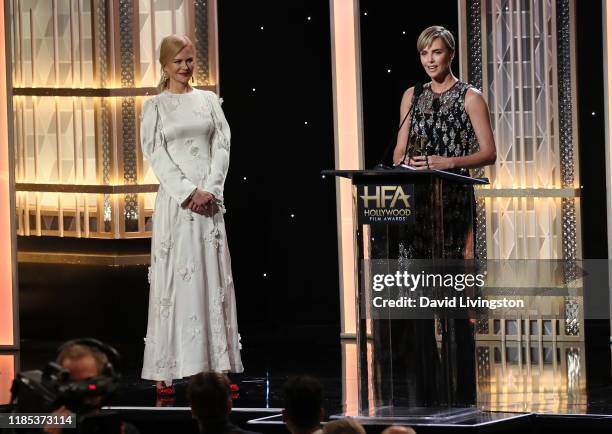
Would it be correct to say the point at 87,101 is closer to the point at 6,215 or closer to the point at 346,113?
the point at 6,215

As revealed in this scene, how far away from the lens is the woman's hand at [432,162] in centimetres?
519

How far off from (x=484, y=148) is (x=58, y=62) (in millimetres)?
3774

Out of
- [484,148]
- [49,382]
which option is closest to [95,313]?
[484,148]

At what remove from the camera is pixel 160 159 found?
19.5ft

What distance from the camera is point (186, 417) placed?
5582 mm

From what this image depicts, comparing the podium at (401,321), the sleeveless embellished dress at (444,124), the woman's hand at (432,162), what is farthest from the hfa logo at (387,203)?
the sleeveless embellished dress at (444,124)

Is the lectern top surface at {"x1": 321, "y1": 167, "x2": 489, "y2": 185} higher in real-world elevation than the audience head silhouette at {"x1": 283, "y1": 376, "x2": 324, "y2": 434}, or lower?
higher

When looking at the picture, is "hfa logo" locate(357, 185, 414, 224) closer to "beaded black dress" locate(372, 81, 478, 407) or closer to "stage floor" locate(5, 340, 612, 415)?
"beaded black dress" locate(372, 81, 478, 407)

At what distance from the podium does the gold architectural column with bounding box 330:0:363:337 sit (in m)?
3.22

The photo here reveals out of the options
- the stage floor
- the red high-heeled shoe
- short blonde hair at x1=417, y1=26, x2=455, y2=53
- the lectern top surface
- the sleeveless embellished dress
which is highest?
short blonde hair at x1=417, y1=26, x2=455, y2=53

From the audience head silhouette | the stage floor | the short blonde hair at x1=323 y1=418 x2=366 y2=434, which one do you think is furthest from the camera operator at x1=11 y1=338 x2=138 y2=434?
the stage floor

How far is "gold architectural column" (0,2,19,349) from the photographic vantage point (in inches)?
334

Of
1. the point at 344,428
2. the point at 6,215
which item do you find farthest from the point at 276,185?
the point at 344,428

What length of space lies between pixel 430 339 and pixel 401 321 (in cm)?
13
